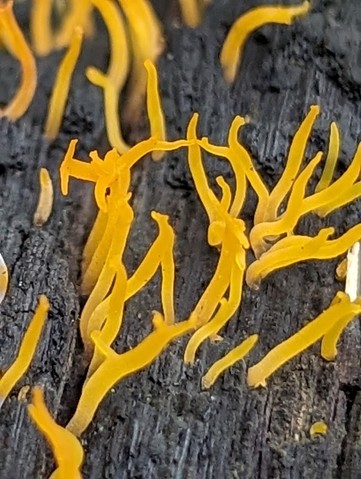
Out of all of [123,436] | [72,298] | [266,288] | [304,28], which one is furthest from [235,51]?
[123,436]

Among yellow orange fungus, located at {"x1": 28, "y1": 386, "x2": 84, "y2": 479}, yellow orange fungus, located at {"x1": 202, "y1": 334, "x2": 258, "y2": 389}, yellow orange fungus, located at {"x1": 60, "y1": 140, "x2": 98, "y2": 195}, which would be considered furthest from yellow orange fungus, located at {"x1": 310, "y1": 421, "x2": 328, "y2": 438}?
yellow orange fungus, located at {"x1": 60, "y1": 140, "x2": 98, "y2": 195}

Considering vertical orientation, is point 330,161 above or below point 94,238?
above

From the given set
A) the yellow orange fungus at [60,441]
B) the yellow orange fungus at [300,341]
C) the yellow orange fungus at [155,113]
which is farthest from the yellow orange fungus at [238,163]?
the yellow orange fungus at [60,441]

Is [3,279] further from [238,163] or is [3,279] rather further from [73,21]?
[73,21]

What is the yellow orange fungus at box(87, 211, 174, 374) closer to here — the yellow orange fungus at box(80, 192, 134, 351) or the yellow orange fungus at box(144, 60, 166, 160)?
the yellow orange fungus at box(80, 192, 134, 351)

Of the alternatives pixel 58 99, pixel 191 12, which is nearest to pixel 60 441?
pixel 58 99

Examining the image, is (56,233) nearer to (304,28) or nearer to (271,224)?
(271,224)
